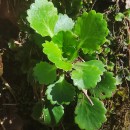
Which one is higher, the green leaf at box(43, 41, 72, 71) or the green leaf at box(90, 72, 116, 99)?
the green leaf at box(43, 41, 72, 71)

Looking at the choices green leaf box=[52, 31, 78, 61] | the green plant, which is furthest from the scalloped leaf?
green leaf box=[52, 31, 78, 61]

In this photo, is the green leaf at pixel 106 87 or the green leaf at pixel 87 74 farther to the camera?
the green leaf at pixel 106 87

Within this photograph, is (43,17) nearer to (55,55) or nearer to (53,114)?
(55,55)

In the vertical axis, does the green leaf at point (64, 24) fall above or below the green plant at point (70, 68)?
above

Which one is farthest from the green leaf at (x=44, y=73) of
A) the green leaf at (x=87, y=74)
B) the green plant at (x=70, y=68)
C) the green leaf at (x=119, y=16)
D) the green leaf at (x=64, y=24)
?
the green leaf at (x=119, y=16)

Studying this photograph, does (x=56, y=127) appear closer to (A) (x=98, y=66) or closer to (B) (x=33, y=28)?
(A) (x=98, y=66)

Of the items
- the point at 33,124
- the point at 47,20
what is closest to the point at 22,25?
the point at 47,20

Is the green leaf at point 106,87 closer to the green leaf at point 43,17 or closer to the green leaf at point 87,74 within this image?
the green leaf at point 87,74

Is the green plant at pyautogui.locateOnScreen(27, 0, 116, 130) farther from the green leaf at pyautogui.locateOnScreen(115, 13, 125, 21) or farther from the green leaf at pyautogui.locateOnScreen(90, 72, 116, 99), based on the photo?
the green leaf at pyautogui.locateOnScreen(115, 13, 125, 21)
